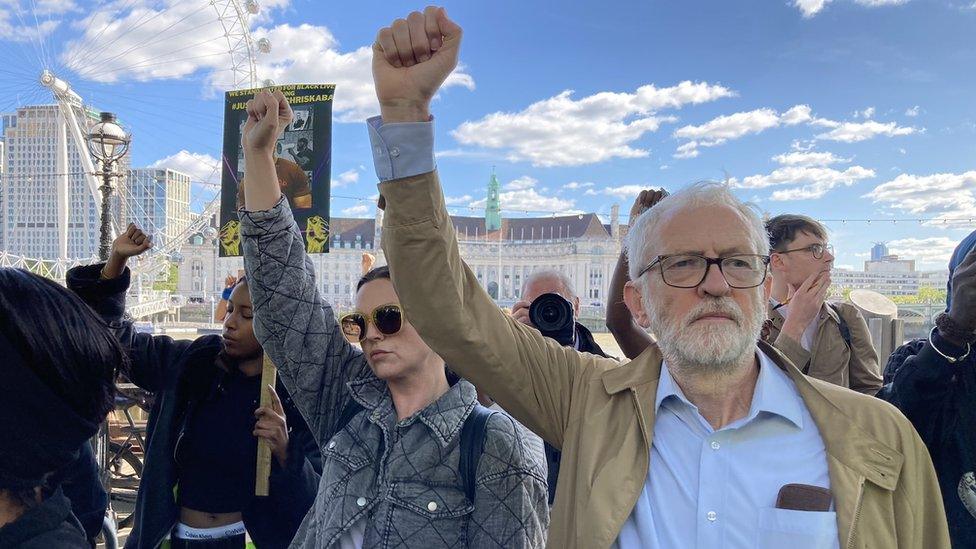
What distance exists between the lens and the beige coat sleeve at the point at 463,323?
48.6 inches

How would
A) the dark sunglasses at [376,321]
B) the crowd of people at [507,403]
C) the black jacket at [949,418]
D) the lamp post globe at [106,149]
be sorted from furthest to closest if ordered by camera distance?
the lamp post globe at [106,149]
the dark sunglasses at [376,321]
the black jacket at [949,418]
the crowd of people at [507,403]

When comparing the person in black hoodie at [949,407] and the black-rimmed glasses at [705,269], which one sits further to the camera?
the person in black hoodie at [949,407]

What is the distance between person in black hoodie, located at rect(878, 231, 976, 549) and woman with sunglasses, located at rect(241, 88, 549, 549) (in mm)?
952

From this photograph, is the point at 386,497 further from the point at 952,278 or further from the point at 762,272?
the point at 952,278

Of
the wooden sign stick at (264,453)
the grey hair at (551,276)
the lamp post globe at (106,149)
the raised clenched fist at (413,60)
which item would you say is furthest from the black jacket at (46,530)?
the lamp post globe at (106,149)

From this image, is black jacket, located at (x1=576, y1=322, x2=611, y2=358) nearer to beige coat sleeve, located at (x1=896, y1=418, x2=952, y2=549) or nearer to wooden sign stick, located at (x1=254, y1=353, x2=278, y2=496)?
wooden sign stick, located at (x1=254, y1=353, x2=278, y2=496)

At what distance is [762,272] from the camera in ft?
4.62

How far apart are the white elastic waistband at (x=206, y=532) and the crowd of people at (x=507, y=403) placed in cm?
8

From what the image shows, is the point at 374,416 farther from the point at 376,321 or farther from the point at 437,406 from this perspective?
the point at 376,321

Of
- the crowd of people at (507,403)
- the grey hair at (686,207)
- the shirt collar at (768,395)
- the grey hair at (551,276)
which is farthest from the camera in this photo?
the grey hair at (551,276)

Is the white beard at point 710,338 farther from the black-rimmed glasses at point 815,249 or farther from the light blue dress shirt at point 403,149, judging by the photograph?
the black-rimmed glasses at point 815,249

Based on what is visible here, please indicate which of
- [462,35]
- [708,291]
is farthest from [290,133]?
[708,291]

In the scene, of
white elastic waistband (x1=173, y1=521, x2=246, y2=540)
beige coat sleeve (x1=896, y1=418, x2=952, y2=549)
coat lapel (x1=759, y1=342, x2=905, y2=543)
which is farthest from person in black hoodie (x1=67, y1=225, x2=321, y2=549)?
beige coat sleeve (x1=896, y1=418, x2=952, y2=549)

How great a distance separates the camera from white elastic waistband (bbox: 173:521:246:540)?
6.92 ft
